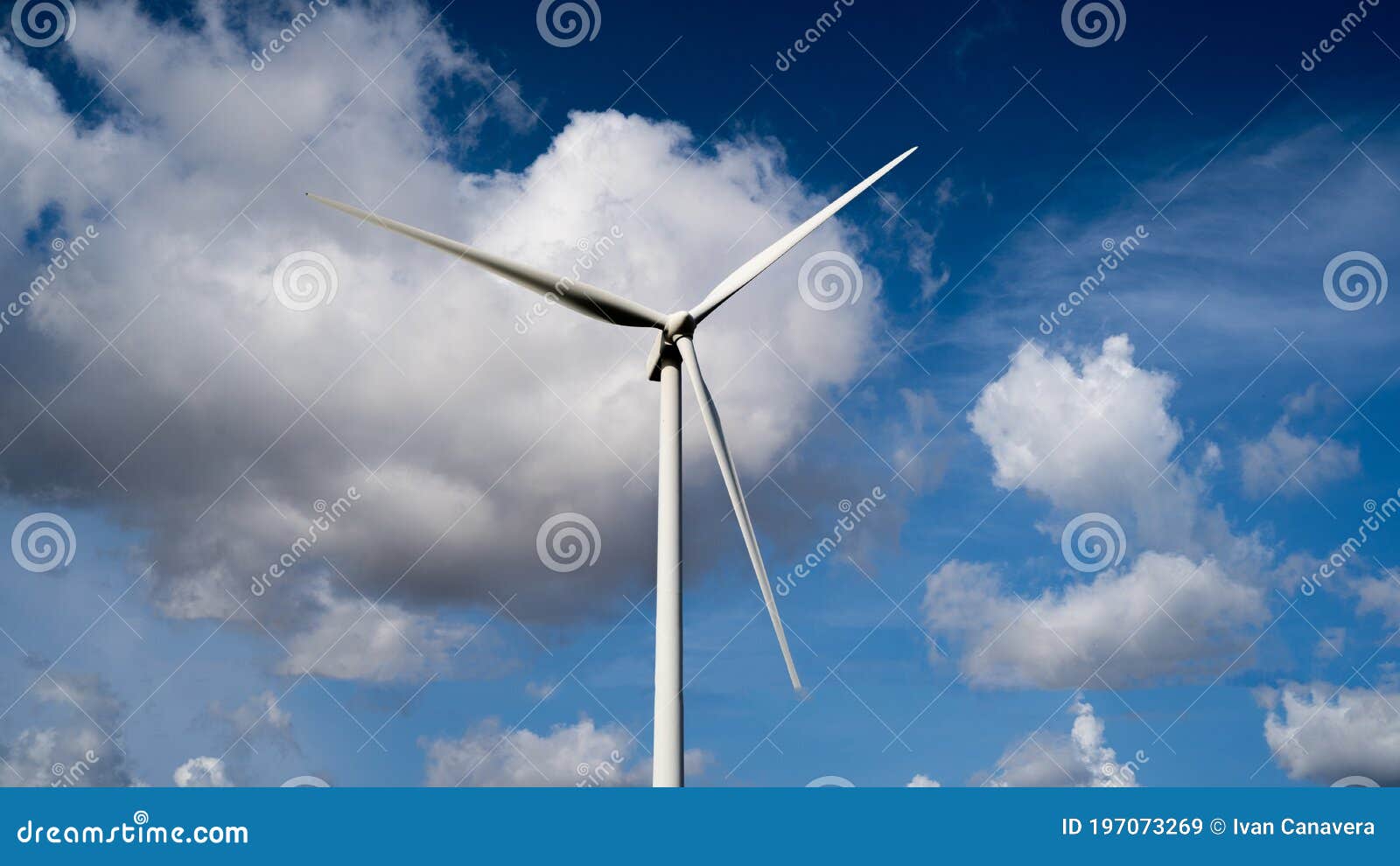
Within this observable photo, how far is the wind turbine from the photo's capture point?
2475 cm

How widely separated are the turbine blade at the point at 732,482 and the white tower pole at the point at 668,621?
1.00 metres

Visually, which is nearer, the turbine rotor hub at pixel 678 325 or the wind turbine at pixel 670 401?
the wind turbine at pixel 670 401

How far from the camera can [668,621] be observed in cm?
2514

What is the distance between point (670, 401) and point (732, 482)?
279cm

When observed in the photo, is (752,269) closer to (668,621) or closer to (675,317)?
(675,317)

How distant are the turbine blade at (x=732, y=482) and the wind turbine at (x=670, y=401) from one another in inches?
0.9

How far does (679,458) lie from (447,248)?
832cm

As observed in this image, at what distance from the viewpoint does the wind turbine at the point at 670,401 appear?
24.8 m

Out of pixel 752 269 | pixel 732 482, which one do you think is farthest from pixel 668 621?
pixel 752 269

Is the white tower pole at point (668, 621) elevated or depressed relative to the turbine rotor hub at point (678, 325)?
depressed

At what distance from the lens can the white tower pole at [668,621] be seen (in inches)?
957
